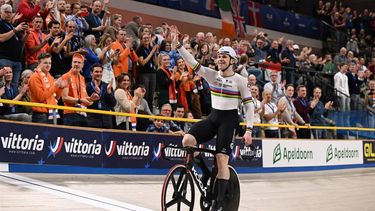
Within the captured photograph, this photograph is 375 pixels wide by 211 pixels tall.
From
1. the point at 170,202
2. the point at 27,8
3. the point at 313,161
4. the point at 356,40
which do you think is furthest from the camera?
the point at 356,40

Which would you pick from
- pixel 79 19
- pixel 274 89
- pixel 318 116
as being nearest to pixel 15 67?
pixel 79 19

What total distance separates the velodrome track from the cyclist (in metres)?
1.31

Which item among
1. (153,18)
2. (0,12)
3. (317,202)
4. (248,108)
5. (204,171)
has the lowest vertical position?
(317,202)

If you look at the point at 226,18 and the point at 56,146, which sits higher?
the point at 226,18

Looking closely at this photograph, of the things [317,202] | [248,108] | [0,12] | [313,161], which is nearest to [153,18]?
[313,161]

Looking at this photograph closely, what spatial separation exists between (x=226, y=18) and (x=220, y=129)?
14431 mm

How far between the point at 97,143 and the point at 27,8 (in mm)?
3124

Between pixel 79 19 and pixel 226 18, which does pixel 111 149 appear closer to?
pixel 79 19

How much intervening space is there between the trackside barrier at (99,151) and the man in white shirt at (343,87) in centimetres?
436

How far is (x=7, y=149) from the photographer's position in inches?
281

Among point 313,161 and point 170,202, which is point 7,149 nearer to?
point 170,202

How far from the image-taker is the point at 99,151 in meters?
8.26

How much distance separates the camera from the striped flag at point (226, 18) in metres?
19.6

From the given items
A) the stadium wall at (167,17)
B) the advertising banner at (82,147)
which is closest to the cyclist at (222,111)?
the advertising banner at (82,147)
